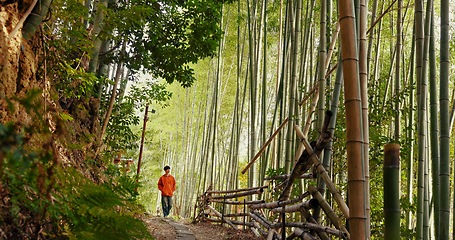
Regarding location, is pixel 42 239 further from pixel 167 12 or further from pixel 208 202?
pixel 208 202

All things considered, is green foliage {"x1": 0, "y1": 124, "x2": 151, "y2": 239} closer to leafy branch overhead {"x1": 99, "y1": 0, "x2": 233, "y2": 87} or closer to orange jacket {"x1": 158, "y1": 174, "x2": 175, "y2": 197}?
leafy branch overhead {"x1": 99, "y1": 0, "x2": 233, "y2": 87}

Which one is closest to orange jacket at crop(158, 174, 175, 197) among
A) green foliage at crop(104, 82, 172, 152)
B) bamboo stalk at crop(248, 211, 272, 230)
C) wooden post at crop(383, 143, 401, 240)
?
green foliage at crop(104, 82, 172, 152)

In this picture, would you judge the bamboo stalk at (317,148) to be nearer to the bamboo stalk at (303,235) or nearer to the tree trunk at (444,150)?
the bamboo stalk at (303,235)

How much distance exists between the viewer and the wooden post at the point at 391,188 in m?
1.12

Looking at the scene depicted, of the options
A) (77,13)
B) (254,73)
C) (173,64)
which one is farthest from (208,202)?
(77,13)

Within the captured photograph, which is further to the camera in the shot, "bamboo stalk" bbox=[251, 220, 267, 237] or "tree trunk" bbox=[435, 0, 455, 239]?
"bamboo stalk" bbox=[251, 220, 267, 237]

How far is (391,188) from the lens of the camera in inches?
45.0

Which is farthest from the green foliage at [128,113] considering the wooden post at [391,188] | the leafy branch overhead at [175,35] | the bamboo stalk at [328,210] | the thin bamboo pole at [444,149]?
the wooden post at [391,188]

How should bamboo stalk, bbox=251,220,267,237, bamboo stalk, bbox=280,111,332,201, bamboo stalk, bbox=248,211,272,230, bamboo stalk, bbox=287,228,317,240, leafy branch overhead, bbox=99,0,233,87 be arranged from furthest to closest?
leafy branch overhead, bbox=99,0,233,87
bamboo stalk, bbox=251,220,267,237
bamboo stalk, bbox=248,211,272,230
bamboo stalk, bbox=287,228,317,240
bamboo stalk, bbox=280,111,332,201

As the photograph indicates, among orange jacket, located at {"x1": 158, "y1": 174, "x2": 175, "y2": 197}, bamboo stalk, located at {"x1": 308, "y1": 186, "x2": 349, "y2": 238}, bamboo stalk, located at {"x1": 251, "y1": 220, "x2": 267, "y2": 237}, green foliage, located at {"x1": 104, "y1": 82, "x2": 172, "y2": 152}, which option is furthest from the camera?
orange jacket, located at {"x1": 158, "y1": 174, "x2": 175, "y2": 197}

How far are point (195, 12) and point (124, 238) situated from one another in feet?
11.7

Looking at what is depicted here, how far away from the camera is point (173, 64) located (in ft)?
16.6

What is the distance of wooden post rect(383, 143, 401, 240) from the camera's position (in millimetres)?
1125

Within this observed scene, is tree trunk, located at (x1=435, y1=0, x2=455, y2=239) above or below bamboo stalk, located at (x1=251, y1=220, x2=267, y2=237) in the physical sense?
above
